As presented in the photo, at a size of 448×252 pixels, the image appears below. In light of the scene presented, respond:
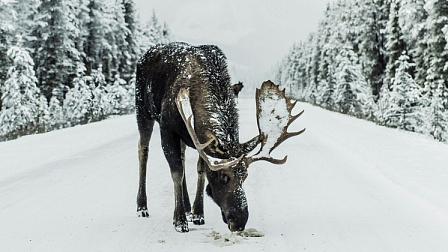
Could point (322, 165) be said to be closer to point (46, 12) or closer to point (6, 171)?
point (6, 171)

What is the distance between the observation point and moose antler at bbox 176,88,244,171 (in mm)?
4074

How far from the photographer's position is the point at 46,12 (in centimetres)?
3192

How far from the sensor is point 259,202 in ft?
20.5

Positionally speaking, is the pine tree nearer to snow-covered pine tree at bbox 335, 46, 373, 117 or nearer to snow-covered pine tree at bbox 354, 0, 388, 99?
snow-covered pine tree at bbox 354, 0, 388, 99

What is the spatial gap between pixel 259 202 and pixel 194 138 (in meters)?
2.31

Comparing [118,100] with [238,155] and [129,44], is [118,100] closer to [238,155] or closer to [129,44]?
[129,44]

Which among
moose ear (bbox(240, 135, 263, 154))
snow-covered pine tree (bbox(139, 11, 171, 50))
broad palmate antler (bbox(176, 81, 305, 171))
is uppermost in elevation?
snow-covered pine tree (bbox(139, 11, 171, 50))

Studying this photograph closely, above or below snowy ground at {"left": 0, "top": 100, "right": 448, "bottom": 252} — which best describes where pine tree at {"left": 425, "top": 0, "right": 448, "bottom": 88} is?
above

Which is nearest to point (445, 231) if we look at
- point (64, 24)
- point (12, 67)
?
point (12, 67)

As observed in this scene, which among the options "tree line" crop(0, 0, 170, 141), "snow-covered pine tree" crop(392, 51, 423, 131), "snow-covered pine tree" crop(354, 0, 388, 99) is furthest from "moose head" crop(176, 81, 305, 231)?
"snow-covered pine tree" crop(354, 0, 388, 99)

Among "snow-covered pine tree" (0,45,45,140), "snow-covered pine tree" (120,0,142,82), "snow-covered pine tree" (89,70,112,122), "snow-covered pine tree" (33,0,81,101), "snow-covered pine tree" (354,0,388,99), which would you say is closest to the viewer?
"snow-covered pine tree" (0,45,45,140)

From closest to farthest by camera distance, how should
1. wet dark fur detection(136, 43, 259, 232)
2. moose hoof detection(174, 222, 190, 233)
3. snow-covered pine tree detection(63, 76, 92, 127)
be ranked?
wet dark fur detection(136, 43, 259, 232) → moose hoof detection(174, 222, 190, 233) → snow-covered pine tree detection(63, 76, 92, 127)

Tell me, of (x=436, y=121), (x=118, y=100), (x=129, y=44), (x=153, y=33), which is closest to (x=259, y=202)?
(x=436, y=121)

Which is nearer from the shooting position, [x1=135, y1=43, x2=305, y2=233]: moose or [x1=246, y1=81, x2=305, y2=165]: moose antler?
[x1=135, y1=43, x2=305, y2=233]: moose
